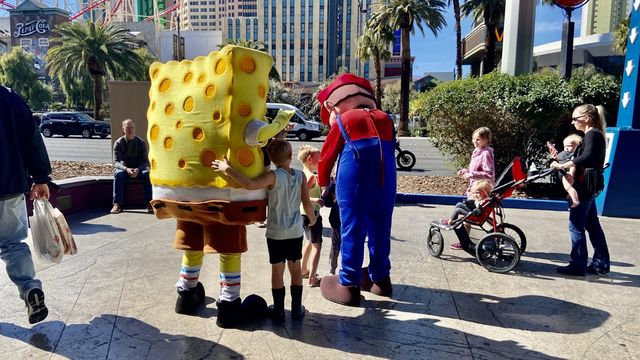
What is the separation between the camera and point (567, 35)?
31.6 feet

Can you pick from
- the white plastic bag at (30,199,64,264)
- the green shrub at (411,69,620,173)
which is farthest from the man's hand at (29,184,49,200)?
the green shrub at (411,69,620,173)

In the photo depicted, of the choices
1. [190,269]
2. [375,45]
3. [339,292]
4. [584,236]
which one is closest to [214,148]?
[190,269]

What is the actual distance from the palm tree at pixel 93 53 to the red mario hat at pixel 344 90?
1237 inches

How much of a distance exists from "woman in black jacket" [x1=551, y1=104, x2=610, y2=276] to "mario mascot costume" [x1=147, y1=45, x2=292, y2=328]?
2792mm

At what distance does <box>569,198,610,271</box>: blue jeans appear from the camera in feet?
15.0

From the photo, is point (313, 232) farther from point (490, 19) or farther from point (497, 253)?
point (490, 19)

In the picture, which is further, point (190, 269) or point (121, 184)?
point (121, 184)

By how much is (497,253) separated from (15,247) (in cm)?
412

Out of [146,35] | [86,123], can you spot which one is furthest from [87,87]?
[146,35]

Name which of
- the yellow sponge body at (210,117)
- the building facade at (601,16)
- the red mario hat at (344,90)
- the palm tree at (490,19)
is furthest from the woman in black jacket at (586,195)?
the building facade at (601,16)

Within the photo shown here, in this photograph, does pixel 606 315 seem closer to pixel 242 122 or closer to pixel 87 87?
pixel 242 122

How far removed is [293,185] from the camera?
3547mm

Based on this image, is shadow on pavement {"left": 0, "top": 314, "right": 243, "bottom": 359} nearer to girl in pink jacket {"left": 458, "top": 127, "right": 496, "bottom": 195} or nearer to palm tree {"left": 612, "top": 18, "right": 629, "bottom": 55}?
girl in pink jacket {"left": 458, "top": 127, "right": 496, "bottom": 195}

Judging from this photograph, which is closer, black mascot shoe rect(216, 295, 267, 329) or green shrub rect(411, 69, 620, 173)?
black mascot shoe rect(216, 295, 267, 329)
